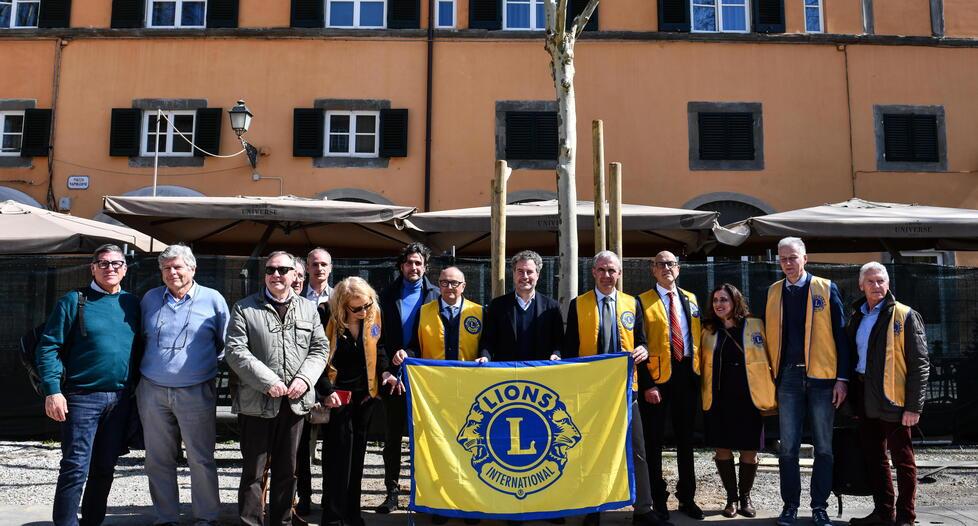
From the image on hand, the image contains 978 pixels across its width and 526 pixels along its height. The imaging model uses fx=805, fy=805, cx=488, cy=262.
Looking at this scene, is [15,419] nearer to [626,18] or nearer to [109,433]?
[109,433]

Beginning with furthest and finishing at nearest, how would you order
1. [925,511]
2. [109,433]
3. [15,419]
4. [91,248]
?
1. [91,248]
2. [15,419]
3. [925,511]
4. [109,433]

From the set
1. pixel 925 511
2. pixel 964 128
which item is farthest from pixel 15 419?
pixel 964 128

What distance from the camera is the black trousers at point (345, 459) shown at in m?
5.21

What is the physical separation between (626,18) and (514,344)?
41.8ft

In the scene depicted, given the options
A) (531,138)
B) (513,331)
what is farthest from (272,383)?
(531,138)

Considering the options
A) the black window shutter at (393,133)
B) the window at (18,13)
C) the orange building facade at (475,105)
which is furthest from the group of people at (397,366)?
the window at (18,13)

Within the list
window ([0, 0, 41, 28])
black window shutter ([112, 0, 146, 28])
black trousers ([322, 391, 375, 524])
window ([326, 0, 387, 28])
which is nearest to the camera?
black trousers ([322, 391, 375, 524])

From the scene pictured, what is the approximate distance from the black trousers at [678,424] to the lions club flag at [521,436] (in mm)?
390

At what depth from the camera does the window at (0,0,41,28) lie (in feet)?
55.9

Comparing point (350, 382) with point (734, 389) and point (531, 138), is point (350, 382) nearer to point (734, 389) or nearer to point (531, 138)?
point (734, 389)

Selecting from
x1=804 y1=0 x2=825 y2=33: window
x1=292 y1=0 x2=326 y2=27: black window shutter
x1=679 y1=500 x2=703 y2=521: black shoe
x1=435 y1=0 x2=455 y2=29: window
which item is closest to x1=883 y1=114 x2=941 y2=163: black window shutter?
x1=804 y1=0 x2=825 y2=33: window

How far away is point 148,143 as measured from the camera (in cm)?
1645

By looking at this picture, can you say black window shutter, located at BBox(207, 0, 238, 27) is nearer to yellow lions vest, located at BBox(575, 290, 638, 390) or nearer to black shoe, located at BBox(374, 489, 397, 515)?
black shoe, located at BBox(374, 489, 397, 515)

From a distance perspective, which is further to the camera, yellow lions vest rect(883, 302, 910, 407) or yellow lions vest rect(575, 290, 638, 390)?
yellow lions vest rect(575, 290, 638, 390)
